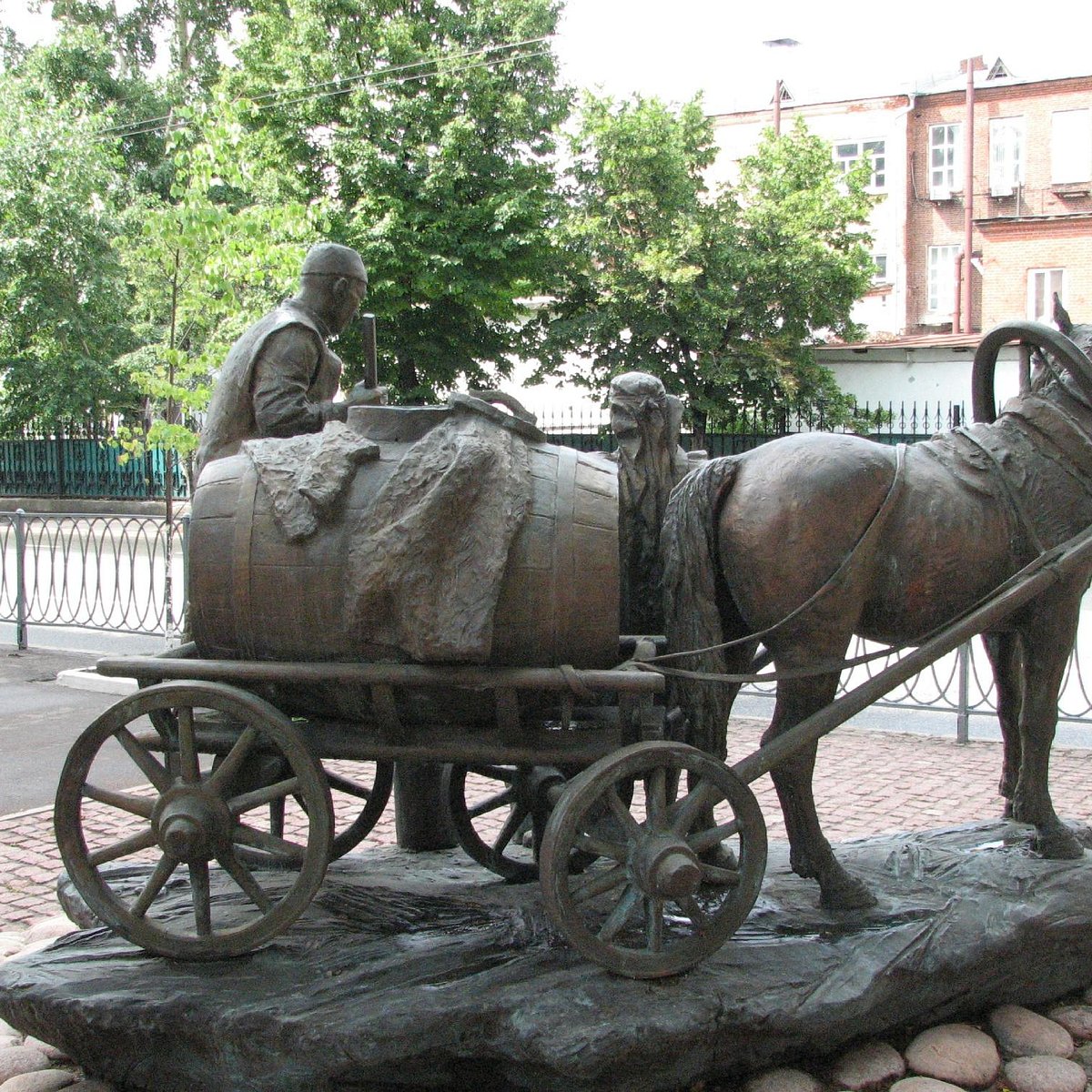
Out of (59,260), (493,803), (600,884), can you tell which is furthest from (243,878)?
(59,260)

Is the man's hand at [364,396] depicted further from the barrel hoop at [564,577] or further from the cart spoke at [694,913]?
the cart spoke at [694,913]

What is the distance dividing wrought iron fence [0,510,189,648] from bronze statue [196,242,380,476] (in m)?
5.48

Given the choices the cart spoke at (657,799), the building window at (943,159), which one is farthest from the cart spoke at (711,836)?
the building window at (943,159)

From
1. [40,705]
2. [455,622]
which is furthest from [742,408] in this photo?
[455,622]

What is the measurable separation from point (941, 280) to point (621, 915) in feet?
103

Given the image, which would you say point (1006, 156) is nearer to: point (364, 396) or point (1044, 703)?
point (1044, 703)

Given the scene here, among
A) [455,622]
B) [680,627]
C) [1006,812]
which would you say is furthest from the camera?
[1006,812]

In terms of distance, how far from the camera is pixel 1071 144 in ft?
99.1

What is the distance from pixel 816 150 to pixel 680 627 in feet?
65.7

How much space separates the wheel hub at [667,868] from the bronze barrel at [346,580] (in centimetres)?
53

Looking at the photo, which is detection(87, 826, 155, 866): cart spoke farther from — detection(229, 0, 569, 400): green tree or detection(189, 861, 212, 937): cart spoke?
detection(229, 0, 569, 400): green tree

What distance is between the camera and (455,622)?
10.3 ft

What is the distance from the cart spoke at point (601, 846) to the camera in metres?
3.19

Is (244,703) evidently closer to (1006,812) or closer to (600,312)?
(1006,812)
